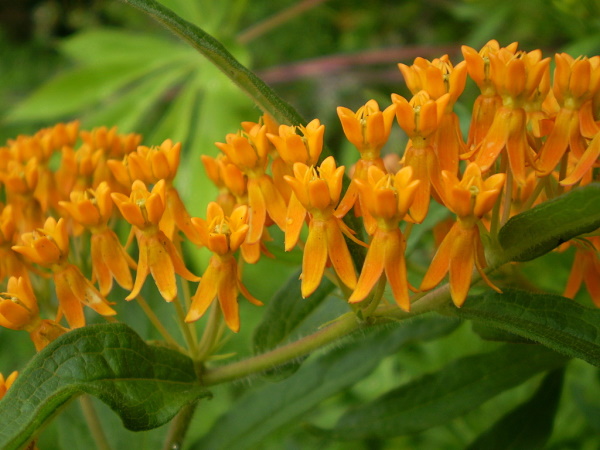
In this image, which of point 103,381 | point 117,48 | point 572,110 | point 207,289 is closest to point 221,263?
point 207,289

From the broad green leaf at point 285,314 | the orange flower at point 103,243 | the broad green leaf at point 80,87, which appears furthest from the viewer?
the broad green leaf at point 80,87

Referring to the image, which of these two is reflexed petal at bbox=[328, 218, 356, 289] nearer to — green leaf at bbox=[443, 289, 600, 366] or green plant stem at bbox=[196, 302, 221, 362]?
green leaf at bbox=[443, 289, 600, 366]

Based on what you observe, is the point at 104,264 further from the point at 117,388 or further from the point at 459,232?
the point at 459,232

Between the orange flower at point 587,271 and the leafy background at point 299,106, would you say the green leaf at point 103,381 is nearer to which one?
the leafy background at point 299,106

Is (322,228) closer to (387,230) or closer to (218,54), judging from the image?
(387,230)

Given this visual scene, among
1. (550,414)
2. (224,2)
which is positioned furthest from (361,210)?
(224,2)

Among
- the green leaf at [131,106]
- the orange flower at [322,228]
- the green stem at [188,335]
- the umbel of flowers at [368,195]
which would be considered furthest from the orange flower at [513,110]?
the green leaf at [131,106]
